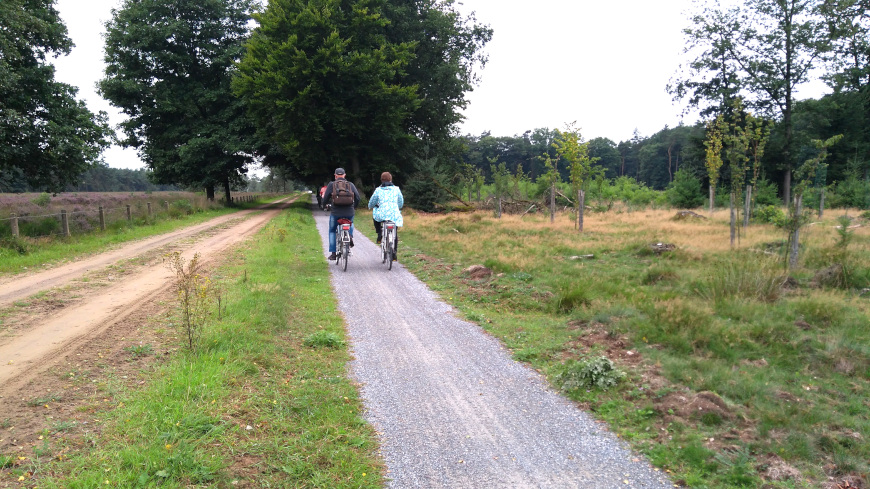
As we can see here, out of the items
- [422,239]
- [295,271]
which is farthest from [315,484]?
[422,239]

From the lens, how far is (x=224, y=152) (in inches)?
1544

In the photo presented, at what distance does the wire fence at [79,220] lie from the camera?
15.6m

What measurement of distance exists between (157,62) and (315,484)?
44.2 metres

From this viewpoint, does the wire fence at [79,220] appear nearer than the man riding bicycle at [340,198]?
No

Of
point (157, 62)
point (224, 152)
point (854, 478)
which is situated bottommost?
point (854, 478)

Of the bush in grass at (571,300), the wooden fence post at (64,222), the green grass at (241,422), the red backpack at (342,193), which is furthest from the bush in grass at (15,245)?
the bush in grass at (571,300)

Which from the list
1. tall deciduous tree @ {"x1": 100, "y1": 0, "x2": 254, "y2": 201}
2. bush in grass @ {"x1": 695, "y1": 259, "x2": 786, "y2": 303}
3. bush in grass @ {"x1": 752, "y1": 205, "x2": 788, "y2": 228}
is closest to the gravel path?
bush in grass @ {"x1": 695, "y1": 259, "x2": 786, "y2": 303}

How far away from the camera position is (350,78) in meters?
32.1

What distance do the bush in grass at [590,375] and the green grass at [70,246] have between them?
11913 mm

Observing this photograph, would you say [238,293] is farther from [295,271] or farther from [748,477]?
[748,477]

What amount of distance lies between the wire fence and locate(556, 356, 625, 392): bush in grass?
1625cm

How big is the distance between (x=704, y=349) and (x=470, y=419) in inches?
125

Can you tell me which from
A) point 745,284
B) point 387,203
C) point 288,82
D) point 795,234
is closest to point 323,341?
point 387,203

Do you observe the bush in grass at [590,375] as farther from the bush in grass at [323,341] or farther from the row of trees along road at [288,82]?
the row of trees along road at [288,82]
